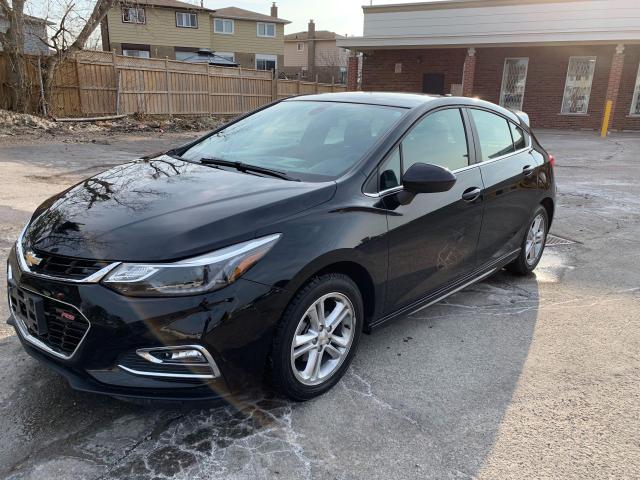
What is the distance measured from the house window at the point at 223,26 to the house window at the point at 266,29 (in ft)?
8.48

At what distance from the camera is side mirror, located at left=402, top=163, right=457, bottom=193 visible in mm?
3061

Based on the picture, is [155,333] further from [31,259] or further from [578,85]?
[578,85]

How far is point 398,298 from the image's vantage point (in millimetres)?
3283

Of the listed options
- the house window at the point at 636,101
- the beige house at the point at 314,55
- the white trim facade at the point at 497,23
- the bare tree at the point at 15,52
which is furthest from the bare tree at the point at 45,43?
the beige house at the point at 314,55

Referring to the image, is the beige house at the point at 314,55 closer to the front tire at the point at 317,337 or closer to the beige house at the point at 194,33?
the beige house at the point at 194,33

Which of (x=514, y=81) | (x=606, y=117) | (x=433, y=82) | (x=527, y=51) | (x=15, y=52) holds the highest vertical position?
(x=527, y=51)

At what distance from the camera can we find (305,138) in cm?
358

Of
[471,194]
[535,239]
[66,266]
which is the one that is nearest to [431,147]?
[471,194]

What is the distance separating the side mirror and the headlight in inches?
48.5

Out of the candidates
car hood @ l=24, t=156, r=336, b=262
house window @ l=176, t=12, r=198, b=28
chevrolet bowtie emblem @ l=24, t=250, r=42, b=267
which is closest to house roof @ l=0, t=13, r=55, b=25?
car hood @ l=24, t=156, r=336, b=262

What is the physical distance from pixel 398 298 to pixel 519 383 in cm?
90

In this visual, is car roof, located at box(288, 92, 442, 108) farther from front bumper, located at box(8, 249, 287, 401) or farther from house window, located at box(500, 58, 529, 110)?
house window, located at box(500, 58, 529, 110)

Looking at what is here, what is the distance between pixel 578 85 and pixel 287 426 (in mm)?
22184

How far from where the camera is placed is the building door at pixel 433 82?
23.0m
